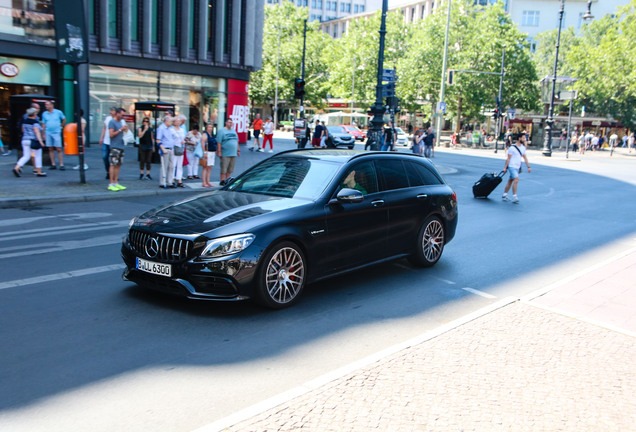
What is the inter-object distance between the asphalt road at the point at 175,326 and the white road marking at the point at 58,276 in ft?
0.04

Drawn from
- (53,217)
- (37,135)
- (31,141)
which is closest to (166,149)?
(37,135)

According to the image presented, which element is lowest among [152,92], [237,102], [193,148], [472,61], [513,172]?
[513,172]

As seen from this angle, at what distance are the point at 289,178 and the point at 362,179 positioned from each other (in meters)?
0.88

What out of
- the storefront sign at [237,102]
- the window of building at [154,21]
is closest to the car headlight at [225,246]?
the window of building at [154,21]

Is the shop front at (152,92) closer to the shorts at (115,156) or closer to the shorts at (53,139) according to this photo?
the shorts at (53,139)

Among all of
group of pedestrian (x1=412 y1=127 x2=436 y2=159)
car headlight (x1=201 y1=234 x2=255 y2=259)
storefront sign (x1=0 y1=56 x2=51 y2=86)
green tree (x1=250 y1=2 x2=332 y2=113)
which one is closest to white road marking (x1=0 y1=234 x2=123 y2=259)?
car headlight (x1=201 y1=234 x2=255 y2=259)

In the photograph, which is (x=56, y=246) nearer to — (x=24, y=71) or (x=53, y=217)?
(x=53, y=217)

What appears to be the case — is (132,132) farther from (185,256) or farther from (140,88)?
(185,256)

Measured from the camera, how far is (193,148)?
52.6 ft

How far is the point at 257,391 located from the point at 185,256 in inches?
68.6

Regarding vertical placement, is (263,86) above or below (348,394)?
above

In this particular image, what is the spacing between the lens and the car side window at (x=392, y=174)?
709 cm

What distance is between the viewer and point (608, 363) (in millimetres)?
4629

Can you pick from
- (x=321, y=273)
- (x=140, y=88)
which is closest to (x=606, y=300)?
(x=321, y=273)
